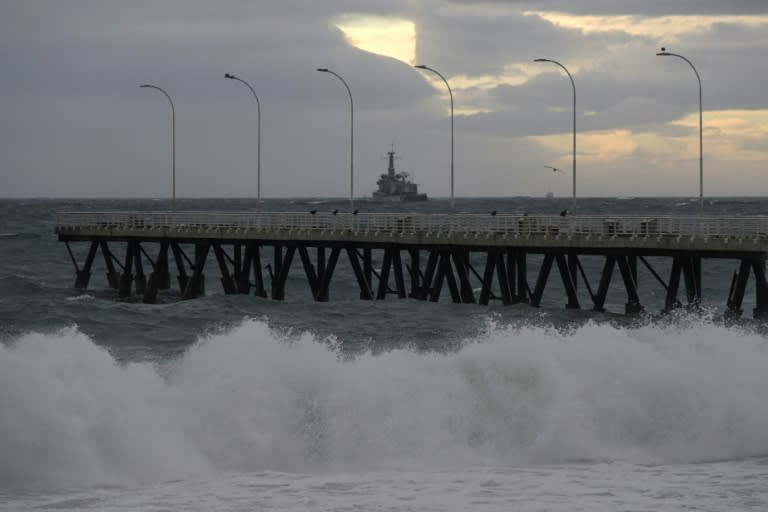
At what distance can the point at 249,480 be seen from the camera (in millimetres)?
22156

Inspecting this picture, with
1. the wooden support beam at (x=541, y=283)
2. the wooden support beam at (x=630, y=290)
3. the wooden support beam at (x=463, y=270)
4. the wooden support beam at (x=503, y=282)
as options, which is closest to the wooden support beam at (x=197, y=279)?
the wooden support beam at (x=463, y=270)

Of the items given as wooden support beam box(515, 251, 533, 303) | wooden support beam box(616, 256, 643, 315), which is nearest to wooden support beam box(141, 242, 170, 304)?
wooden support beam box(515, 251, 533, 303)

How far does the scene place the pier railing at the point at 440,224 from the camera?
4122 centimetres

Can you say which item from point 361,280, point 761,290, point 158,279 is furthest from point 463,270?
point 158,279

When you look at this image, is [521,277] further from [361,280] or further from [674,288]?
[361,280]

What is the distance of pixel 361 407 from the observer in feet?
84.3

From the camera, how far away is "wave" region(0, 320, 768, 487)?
2306 centimetres

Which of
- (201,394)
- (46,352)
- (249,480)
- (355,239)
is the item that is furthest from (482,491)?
(355,239)

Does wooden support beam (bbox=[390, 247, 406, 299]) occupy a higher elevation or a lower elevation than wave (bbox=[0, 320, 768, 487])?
higher

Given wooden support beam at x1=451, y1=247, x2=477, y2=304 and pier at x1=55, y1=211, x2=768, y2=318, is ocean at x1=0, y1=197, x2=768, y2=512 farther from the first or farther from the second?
wooden support beam at x1=451, y1=247, x2=477, y2=304

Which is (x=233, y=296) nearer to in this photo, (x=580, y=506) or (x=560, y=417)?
(x=560, y=417)

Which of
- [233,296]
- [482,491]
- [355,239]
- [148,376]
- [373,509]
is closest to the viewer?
[373,509]

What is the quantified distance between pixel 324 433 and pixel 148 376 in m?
4.38

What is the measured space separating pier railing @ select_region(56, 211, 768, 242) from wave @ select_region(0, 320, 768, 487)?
12165 mm
